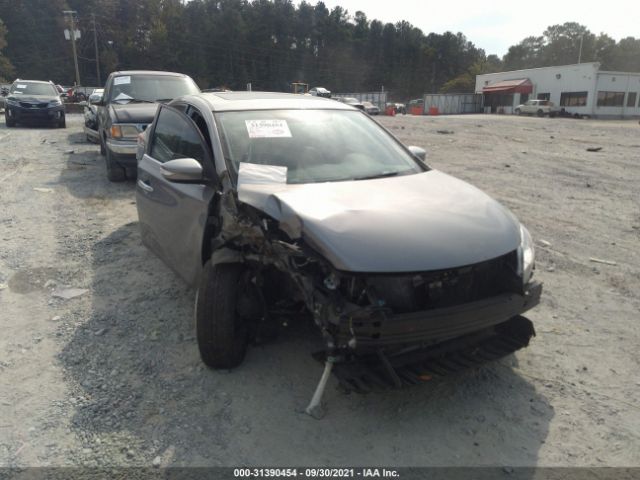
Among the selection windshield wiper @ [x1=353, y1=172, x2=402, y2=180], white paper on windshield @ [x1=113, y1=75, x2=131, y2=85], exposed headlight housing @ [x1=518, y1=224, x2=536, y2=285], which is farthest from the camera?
white paper on windshield @ [x1=113, y1=75, x2=131, y2=85]

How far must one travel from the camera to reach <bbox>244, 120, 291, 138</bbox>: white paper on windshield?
3.69m

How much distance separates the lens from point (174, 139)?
14.3 ft

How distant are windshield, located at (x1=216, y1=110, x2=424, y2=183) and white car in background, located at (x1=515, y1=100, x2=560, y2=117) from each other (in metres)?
47.1

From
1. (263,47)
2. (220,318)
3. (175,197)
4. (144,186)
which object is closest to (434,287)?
(220,318)

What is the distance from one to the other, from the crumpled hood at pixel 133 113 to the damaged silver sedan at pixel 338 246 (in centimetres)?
484

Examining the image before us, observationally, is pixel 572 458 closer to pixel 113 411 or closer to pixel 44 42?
pixel 113 411

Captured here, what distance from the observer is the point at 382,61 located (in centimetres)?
11112

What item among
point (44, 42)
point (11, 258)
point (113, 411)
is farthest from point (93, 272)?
point (44, 42)

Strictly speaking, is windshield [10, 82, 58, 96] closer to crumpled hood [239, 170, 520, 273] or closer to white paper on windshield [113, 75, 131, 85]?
white paper on windshield [113, 75, 131, 85]

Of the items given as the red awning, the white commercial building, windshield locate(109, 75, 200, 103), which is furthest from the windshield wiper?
the red awning

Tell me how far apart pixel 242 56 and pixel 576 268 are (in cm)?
9339

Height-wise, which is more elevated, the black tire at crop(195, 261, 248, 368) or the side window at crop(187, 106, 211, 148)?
the side window at crop(187, 106, 211, 148)

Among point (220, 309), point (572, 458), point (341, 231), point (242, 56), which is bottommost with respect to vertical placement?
point (572, 458)

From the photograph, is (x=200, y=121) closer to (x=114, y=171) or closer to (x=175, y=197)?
(x=175, y=197)
